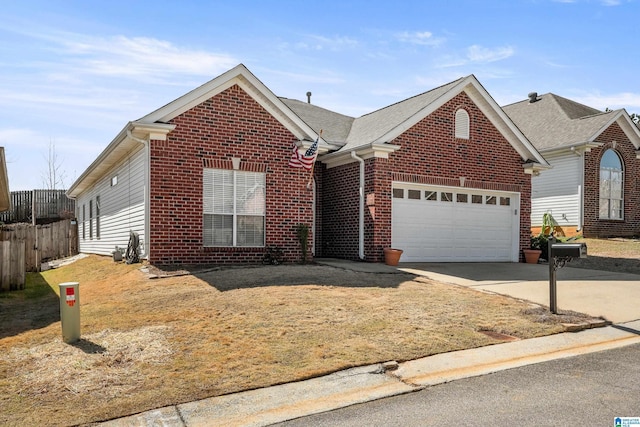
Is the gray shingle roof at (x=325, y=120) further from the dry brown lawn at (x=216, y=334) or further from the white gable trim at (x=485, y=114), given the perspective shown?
the dry brown lawn at (x=216, y=334)

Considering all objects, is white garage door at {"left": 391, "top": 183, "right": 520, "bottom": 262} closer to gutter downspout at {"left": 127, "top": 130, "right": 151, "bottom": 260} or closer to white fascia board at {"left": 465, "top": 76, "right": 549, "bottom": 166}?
white fascia board at {"left": 465, "top": 76, "right": 549, "bottom": 166}

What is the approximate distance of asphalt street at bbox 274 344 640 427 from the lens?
474 cm

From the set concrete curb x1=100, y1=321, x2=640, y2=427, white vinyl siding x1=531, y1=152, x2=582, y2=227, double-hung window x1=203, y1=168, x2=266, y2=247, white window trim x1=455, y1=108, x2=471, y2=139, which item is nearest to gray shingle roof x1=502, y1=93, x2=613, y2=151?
white vinyl siding x1=531, y1=152, x2=582, y2=227

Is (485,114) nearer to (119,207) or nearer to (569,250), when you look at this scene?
(569,250)

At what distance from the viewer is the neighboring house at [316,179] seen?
13.6 metres

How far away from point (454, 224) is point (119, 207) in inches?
424

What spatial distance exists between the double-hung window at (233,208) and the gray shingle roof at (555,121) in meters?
14.8

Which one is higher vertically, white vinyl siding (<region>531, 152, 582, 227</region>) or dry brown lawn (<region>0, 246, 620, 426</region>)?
white vinyl siding (<region>531, 152, 582, 227</region>)

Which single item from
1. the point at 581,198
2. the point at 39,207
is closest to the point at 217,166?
the point at 581,198

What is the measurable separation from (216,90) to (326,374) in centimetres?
987

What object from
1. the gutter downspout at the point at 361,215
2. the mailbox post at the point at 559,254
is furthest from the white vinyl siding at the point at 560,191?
the mailbox post at the point at 559,254

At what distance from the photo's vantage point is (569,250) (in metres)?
8.65

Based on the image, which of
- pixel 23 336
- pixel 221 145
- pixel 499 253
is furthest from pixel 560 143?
pixel 23 336

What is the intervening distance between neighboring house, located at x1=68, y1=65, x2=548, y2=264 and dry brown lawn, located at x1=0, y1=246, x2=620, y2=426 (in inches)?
103
